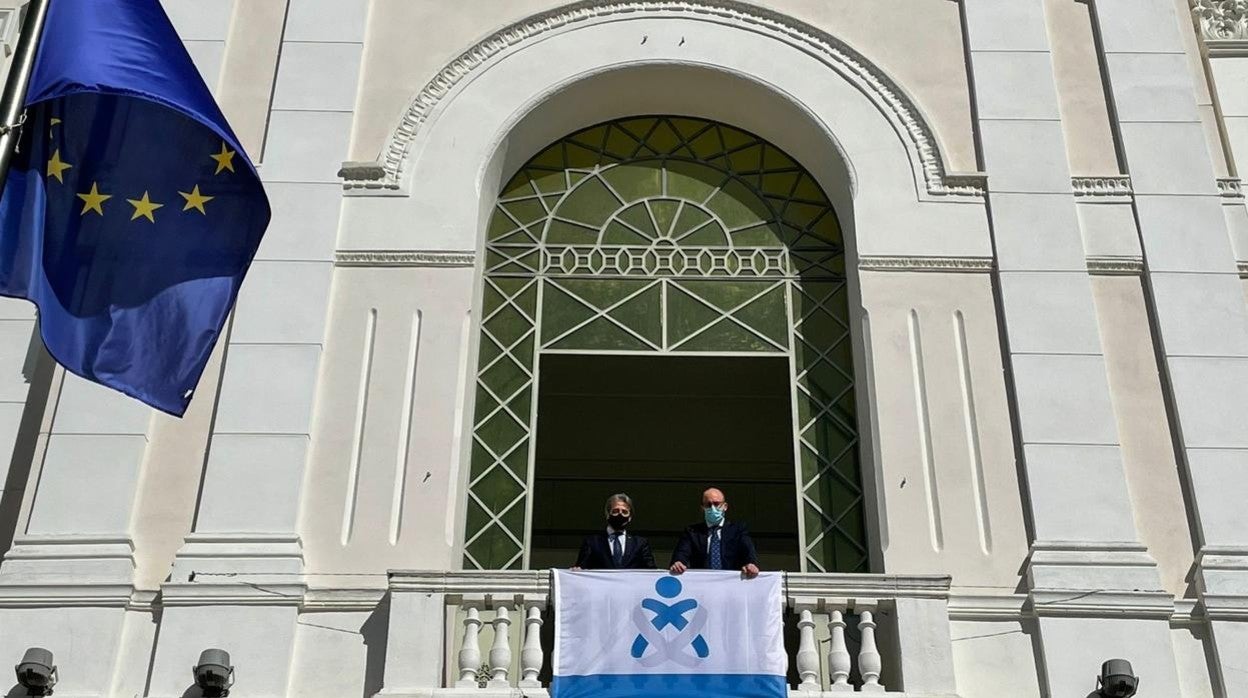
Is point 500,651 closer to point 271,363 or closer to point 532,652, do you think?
point 532,652

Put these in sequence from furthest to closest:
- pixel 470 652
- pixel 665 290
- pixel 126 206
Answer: pixel 665 290 < pixel 470 652 < pixel 126 206

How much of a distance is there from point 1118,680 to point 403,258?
275 inches

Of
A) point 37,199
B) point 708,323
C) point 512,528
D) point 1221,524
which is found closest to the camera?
point 37,199

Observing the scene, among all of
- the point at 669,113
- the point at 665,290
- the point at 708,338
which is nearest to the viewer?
the point at 708,338

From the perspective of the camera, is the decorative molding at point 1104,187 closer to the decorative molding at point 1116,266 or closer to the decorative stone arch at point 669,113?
the decorative molding at point 1116,266

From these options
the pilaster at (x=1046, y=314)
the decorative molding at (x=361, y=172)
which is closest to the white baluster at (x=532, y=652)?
the pilaster at (x=1046, y=314)

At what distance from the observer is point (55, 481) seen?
1363 centimetres

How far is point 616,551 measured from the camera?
12883 mm

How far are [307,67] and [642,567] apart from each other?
6.24 metres

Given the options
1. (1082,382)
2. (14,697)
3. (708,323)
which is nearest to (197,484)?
(14,697)

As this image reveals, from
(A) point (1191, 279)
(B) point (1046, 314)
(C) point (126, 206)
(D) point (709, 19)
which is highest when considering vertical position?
(D) point (709, 19)

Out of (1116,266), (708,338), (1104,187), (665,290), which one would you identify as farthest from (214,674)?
(1104,187)

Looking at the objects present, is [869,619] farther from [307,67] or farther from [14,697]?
[307,67]

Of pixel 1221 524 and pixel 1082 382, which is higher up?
pixel 1082 382
